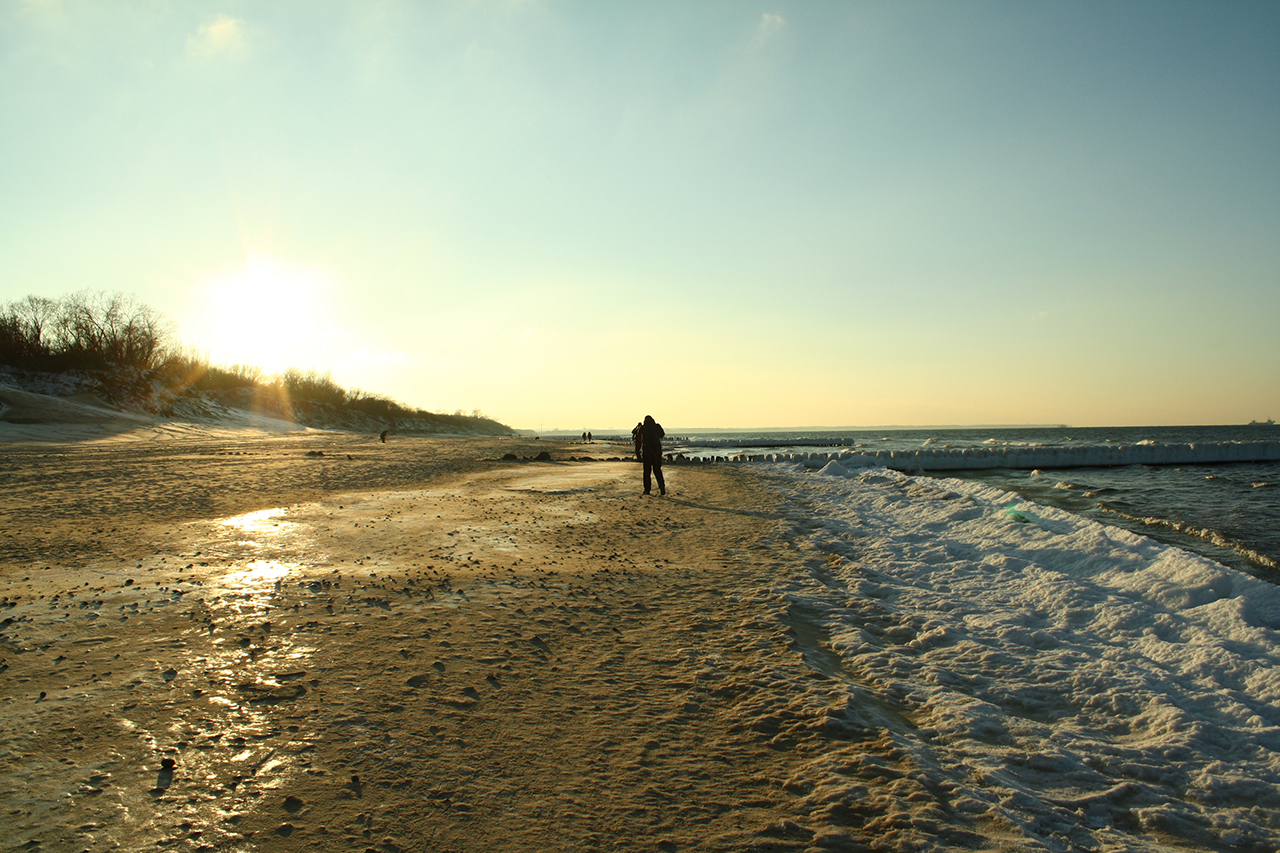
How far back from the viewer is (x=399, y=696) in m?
4.13

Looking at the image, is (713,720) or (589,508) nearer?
(713,720)

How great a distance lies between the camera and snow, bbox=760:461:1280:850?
10.1 ft

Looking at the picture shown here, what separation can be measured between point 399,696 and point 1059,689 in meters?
5.00

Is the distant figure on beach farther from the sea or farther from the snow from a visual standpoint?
the sea

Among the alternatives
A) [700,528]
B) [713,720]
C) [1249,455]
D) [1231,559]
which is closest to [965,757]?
[713,720]

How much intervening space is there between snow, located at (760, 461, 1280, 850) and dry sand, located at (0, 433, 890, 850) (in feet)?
1.42

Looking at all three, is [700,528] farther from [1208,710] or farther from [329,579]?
[1208,710]

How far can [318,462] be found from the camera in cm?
2595

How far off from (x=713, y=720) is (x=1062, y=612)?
192 inches

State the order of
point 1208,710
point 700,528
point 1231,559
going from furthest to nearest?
point 700,528, point 1231,559, point 1208,710

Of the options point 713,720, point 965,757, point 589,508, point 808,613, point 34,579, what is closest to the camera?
point 965,757

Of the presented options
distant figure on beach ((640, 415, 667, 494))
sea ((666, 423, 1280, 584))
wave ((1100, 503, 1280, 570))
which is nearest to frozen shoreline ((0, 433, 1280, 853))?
wave ((1100, 503, 1280, 570))

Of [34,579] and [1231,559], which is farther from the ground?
[34,579]

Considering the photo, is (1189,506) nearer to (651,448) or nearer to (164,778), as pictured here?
(651,448)
